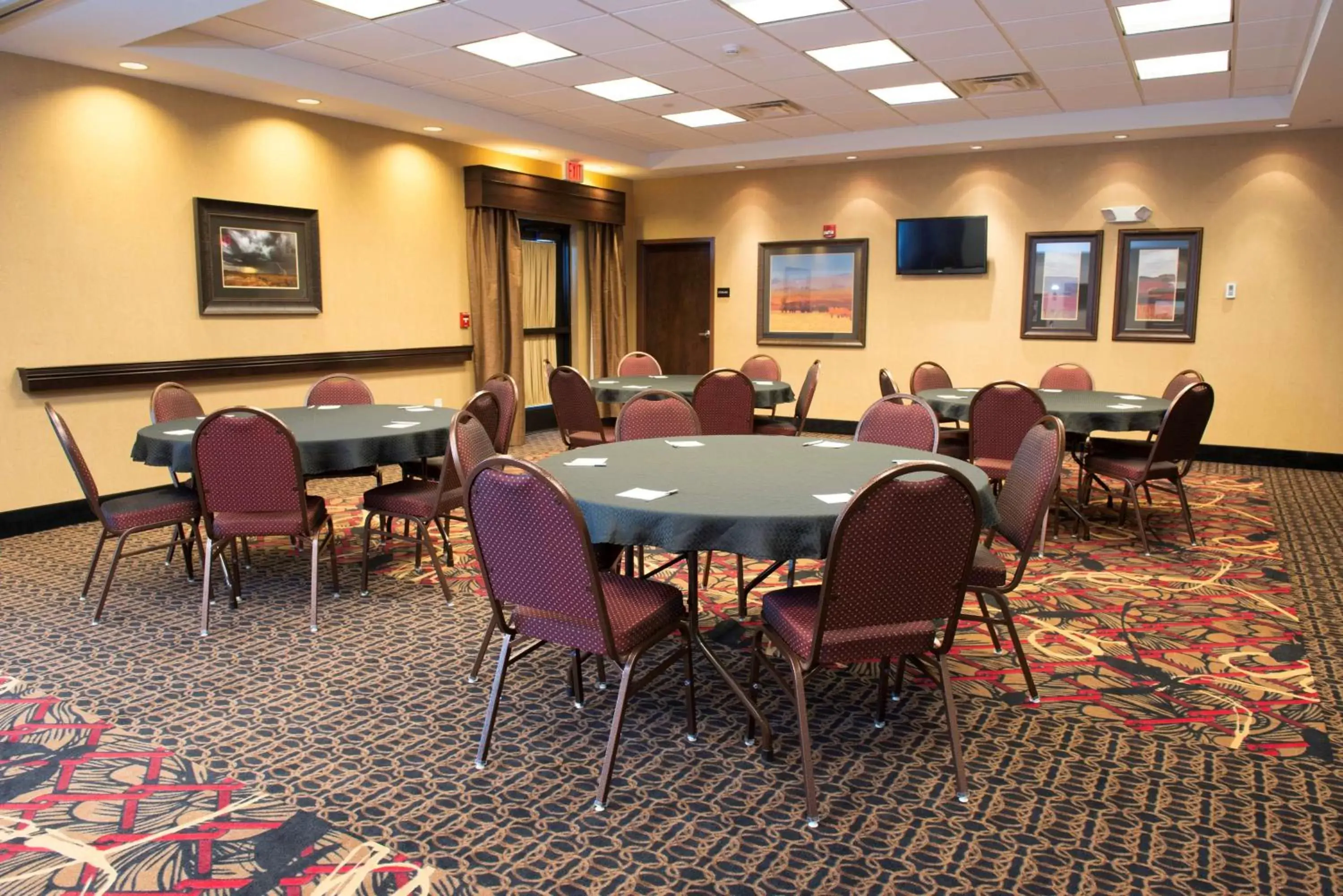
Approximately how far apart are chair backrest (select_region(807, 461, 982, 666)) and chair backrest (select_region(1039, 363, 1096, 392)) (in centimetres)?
509

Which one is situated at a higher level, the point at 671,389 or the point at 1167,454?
the point at 671,389

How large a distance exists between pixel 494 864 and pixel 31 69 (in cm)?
573

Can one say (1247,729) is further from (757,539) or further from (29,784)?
(29,784)

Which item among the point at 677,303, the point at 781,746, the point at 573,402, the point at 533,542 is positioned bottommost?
the point at 781,746

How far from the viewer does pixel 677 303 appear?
10766 mm

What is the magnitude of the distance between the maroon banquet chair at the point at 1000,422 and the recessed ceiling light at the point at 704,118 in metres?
3.92

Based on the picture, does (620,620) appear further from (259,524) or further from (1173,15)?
(1173,15)

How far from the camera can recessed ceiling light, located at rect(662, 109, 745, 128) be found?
7.77 metres

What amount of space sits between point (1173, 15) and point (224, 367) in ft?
21.6

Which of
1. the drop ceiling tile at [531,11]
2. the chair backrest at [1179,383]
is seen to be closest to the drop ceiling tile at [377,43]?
the drop ceiling tile at [531,11]

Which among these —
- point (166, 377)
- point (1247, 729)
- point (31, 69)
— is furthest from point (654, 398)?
point (31, 69)

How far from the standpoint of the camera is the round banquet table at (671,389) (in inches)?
248

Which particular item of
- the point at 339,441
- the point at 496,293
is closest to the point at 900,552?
the point at 339,441

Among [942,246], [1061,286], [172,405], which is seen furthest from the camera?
[942,246]
